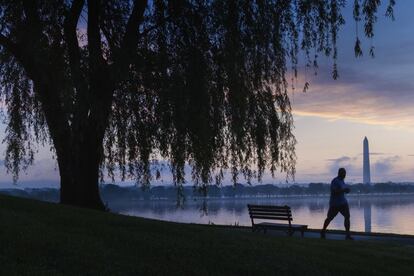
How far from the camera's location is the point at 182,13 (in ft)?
38.8

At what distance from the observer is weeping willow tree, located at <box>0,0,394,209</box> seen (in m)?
10.9

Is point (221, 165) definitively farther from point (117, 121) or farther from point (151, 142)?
point (117, 121)

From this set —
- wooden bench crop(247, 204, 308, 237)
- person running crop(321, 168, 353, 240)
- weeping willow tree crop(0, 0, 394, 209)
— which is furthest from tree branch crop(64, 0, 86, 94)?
wooden bench crop(247, 204, 308, 237)

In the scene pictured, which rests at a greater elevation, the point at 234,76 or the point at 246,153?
the point at 234,76

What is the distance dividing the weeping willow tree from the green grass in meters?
2.34

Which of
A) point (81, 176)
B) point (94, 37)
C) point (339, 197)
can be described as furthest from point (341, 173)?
point (94, 37)

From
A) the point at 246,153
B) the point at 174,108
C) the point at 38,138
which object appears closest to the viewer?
the point at 174,108

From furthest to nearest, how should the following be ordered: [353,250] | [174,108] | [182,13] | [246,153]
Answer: [246,153], [182,13], [174,108], [353,250]

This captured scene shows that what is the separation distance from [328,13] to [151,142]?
4636 mm

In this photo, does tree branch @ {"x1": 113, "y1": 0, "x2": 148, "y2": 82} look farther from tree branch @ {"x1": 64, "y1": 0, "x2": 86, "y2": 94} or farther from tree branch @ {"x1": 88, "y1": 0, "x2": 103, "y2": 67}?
tree branch @ {"x1": 64, "y1": 0, "x2": 86, "y2": 94}

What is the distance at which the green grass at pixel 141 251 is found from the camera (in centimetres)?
617

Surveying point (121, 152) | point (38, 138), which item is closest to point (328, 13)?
point (121, 152)

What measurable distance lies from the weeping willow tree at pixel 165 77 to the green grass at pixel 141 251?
7.66ft

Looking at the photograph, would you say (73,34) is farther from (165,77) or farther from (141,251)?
(141,251)
